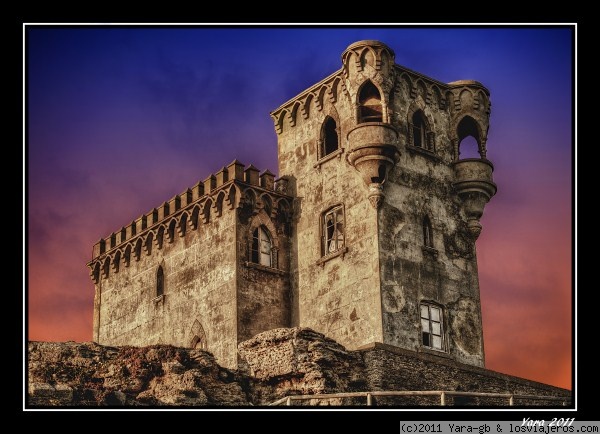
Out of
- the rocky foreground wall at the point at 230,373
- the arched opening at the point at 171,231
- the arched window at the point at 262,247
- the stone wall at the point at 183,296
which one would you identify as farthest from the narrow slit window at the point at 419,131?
the arched opening at the point at 171,231

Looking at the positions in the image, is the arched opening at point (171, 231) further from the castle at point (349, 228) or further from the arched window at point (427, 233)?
the arched window at point (427, 233)

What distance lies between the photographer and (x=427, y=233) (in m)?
48.8

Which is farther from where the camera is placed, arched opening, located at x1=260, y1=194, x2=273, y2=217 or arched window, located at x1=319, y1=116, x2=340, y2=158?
arched window, located at x1=319, y1=116, x2=340, y2=158

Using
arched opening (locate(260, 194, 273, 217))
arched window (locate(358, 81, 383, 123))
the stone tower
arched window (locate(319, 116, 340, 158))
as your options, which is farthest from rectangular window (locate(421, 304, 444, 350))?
→ arched window (locate(319, 116, 340, 158))

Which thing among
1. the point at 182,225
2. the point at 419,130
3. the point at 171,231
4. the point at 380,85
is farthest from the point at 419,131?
the point at 171,231

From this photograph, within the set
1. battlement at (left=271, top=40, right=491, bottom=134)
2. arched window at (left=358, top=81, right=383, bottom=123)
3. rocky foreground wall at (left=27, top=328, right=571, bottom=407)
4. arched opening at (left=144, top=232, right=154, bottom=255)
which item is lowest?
rocky foreground wall at (left=27, top=328, right=571, bottom=407)

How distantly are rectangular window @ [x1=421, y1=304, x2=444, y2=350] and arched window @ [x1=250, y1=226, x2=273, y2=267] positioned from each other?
6005 millimetres

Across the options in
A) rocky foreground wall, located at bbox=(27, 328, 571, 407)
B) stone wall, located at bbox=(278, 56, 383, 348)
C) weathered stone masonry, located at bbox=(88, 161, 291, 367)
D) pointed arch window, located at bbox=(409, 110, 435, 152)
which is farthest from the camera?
pointed arch window, located at bbox=(409, 110, 435, 152)

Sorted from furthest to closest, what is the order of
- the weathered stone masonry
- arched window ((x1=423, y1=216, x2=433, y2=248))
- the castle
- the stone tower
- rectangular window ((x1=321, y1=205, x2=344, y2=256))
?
arched window ((x1=423, y1=216, x2=433, y2=248)), rectangular window ((x1=321, y1=205, x2=344, y2=256)), the weathered stone masonry, the castle, the stone tower

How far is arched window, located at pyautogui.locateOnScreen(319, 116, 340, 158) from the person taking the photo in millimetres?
50500

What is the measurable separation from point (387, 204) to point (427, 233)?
213 cm

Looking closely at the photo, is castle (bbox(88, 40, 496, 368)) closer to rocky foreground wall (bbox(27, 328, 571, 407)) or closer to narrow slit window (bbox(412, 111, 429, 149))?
narrow slit window (bbox(412, 111, 429, 149))
